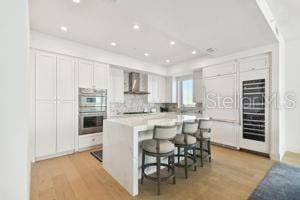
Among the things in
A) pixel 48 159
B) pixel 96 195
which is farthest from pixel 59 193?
pixel 48 159

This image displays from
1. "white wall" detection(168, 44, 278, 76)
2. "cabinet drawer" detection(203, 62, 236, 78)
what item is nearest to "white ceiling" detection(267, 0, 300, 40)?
"white wall" detection(168, 44, 278, 76)

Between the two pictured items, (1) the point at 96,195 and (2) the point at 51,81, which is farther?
(2) the point at 51,81

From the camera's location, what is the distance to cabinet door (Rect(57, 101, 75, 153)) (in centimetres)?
376

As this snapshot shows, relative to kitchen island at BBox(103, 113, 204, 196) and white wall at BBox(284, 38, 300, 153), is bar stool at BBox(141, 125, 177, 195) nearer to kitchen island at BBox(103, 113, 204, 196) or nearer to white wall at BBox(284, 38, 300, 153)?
kitchen island at BBox(103, 113, 204, 196)

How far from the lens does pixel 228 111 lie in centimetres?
443

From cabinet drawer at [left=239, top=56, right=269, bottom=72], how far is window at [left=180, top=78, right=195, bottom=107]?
244 cm

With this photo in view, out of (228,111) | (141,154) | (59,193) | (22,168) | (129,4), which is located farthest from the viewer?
(228,111)

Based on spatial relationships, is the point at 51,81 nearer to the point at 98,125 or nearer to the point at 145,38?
the point at 98,125

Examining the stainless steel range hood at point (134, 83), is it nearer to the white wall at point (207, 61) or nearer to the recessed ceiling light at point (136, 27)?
the white wall at point (207, 61)

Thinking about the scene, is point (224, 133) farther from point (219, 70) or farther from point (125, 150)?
point (125, 150)

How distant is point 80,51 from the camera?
13.3 ft

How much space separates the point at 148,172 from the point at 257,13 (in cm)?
316

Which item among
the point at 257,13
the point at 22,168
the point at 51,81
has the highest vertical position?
the point at 257,13

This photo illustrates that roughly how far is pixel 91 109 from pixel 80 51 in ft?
5.19
